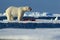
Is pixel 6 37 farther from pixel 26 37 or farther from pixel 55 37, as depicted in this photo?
pixel 55 37

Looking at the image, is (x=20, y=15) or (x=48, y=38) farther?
(x=20, y=15)

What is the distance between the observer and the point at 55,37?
19.0ft

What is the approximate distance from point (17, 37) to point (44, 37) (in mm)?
592

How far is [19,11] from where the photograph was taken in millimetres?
15492

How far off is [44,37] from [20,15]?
9.80 metres

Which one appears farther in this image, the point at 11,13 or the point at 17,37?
the point at 11,13

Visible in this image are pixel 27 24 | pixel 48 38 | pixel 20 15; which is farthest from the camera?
pixel 20 15

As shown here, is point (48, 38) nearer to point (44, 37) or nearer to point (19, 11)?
point (44, 37)

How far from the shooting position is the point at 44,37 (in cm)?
569

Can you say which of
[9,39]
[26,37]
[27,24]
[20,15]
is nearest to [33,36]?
[26,37]

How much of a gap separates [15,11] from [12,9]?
0.21 metres

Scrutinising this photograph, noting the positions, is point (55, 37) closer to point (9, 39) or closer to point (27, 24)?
point (9, 39)

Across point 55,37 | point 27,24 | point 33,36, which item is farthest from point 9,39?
point 27,24

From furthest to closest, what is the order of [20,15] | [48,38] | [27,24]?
[20,15], [27,24], [48,38]
